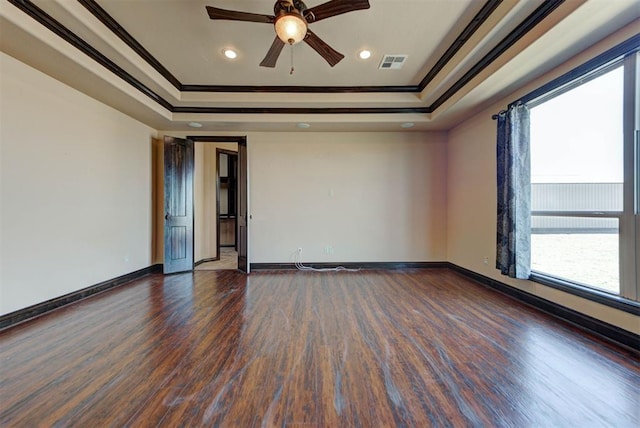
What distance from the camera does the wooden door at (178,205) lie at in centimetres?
438

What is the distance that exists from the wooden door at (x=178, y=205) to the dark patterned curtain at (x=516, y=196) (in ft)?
16.4

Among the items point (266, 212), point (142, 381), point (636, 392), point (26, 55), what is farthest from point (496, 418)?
point (26, 55)

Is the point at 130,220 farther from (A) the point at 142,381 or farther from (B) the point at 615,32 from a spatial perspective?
(B) the point at 615,32

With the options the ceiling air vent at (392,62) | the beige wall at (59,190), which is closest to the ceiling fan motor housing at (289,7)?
the ceiling air vent at (392,62)

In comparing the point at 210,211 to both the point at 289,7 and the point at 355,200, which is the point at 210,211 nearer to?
the point at 355,200

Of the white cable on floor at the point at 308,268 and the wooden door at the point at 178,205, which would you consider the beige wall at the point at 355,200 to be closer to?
the white cable on floor at the point at 308,268

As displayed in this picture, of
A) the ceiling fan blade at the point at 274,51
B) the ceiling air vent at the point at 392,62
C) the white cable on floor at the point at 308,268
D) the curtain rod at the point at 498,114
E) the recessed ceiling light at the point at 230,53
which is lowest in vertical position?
the white cable on floor at the point at 308,268

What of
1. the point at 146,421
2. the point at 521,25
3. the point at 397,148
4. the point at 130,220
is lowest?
the point at 146,421

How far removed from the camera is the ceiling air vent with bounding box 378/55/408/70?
3.14 m

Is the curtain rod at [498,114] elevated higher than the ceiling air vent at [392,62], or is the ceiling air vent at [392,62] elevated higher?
the ceiling air vent at [392,62]

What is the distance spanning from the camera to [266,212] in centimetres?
479

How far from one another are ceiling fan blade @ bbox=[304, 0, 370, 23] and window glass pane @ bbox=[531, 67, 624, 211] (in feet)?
7.62

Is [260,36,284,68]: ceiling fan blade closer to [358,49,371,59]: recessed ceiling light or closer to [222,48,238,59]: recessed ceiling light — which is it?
[222,48,238,59]: recessed ceiling light

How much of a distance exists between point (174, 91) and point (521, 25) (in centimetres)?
426
